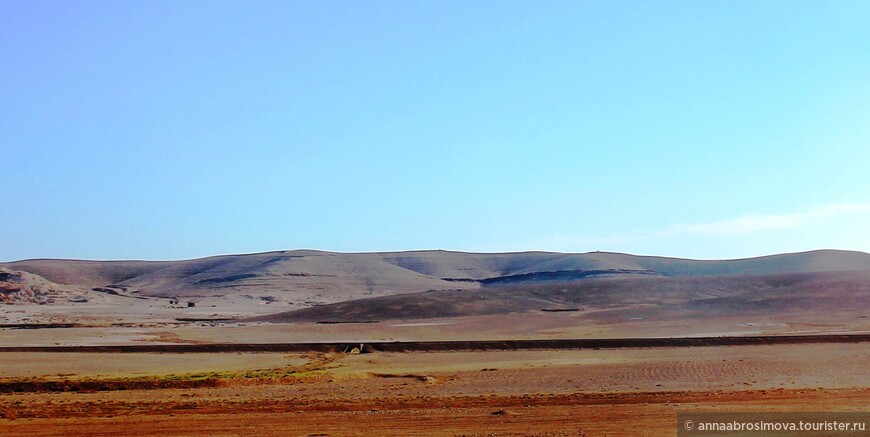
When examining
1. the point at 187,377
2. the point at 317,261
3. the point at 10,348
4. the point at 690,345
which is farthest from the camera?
the point at 317,261

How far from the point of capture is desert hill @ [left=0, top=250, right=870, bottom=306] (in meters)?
141

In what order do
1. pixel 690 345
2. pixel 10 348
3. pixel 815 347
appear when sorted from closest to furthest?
pixel 815 347, pixel 690 345, pixel 10 348

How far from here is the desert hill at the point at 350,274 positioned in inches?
5536

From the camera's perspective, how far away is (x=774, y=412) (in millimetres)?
15922

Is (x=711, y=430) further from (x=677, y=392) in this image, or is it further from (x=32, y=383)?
(x=32, y=383)

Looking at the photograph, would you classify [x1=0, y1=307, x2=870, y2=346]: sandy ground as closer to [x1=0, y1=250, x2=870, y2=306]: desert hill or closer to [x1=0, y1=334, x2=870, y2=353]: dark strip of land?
[x1=0, y1=334, x2=870, y2=353]: dark strip of land

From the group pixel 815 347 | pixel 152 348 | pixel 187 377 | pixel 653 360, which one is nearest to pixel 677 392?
pixel 653 360

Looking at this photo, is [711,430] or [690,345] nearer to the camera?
[711,430]

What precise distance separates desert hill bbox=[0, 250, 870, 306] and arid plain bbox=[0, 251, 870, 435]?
47148mm

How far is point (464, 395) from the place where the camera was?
836 inches

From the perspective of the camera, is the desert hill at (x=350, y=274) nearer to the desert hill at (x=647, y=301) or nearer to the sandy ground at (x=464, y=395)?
the desert hill at (x=647, y=301)

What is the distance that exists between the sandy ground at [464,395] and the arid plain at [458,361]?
79 mm

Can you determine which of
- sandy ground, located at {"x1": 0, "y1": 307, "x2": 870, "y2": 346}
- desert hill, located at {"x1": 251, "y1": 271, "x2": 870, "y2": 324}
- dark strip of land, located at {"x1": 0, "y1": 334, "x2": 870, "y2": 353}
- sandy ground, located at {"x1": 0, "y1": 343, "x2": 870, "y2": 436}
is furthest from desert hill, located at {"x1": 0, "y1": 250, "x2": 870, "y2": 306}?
sandy ground, located at {"x1": 0, "y1": 343, "x2": 870, "y2": 436}

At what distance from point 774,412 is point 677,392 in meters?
4.62
